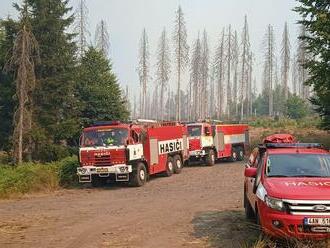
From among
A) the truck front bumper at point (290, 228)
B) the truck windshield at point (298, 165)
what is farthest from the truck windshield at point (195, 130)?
the truck front bumper at point (290, 228)

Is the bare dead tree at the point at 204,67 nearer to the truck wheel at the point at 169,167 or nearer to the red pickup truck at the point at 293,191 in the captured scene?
the truck wheel at the point at 169,167

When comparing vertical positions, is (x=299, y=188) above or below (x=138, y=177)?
above

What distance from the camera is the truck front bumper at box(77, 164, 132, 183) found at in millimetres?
20766

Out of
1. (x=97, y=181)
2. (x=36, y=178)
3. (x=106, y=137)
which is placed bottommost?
(x=97, y=181)

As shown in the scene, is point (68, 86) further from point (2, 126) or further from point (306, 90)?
point (306, 90)

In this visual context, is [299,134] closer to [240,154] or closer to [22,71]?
[240,154]

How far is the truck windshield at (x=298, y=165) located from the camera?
991 centimetres

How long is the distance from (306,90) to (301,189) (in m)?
88.5

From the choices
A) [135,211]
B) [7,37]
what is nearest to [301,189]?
[135,211]

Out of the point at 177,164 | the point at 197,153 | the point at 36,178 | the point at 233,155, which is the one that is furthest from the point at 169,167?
the point at 233,155

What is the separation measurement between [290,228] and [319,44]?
65.9 ft

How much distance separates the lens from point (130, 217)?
1355 cm

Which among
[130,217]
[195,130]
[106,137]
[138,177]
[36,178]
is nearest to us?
[130,217]

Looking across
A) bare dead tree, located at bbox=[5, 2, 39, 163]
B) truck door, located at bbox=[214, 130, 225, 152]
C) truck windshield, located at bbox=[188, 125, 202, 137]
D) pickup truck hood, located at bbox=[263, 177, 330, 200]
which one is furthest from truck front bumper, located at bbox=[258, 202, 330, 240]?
truck door, located at bbox=[214, 130, 225, 152]
